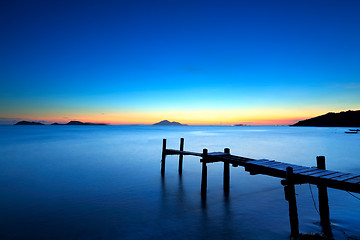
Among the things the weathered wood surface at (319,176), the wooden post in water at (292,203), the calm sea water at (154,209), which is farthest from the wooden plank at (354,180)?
the calm sea water at (154,209)

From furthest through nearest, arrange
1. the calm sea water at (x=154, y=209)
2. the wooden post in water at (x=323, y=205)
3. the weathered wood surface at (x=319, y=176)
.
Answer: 1. the wooden post in water at (x=323, y=205)
2. the calm sea water at (x=154, y=209)
3. the weathered wood surface at (x=319, y=176)

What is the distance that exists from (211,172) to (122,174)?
6.58 meters

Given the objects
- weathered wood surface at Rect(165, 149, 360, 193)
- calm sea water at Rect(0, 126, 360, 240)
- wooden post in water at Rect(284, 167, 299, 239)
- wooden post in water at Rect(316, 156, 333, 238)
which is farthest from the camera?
wooden post in water at Rect(316, 156, 333, 238)

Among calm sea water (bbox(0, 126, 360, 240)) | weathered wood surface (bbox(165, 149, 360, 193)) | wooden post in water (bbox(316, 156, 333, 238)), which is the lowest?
calm sea water (bbox(0, 126, 360, 240))

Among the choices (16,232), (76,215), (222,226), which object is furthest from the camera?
(76,215)

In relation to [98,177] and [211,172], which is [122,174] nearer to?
[98,177]

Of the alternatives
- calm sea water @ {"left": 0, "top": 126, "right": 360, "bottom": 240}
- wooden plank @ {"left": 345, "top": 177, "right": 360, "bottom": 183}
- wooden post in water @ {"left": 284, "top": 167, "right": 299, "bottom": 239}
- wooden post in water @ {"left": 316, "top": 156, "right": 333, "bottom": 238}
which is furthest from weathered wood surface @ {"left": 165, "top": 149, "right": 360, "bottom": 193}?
calm sea water @ {"left": 0, "top": 126, "right": 360, "bottom": 240}

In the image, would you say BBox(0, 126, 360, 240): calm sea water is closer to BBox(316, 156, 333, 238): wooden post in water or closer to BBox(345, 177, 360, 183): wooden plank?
BBox(316, 156, 333, 238): wooden post in water

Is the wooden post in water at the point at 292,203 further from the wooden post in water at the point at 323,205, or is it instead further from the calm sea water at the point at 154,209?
the wooden post in water at the point at 323,205

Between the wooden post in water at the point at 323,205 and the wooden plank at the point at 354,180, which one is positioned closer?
the wooden plank at the point at 354,180

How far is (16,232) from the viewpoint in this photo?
7.04m

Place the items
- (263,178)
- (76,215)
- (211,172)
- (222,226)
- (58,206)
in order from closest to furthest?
(222,226), (76,215), (58,206), (263,178), (211,172)

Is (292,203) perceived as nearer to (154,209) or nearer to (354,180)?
(354,180)

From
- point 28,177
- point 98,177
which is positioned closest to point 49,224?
point 98,177
